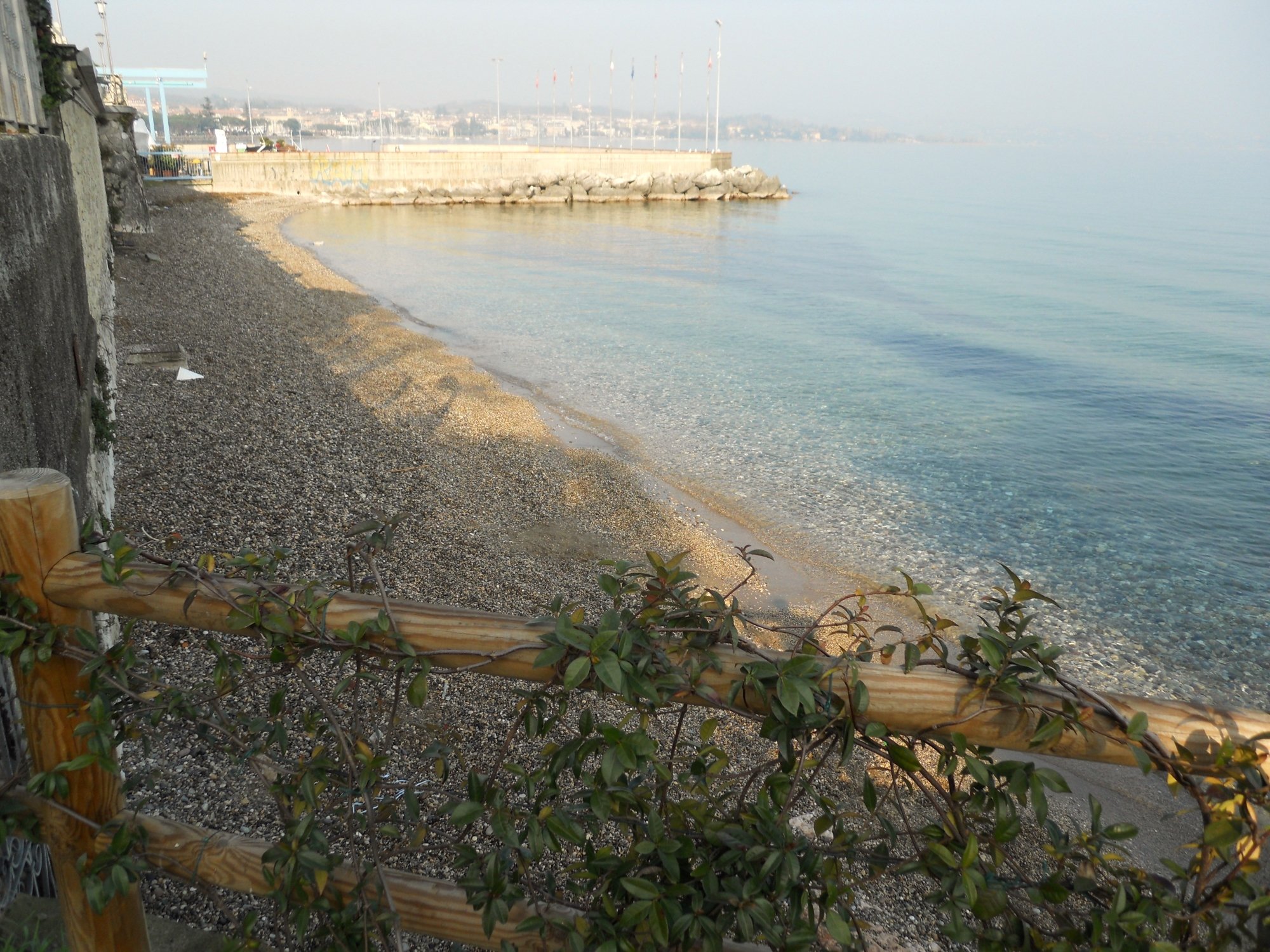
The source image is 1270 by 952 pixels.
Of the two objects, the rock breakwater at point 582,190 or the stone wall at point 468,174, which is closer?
the stone wall at point 468,174

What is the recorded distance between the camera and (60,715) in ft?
5.61

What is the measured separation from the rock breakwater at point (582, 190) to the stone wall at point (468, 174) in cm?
5

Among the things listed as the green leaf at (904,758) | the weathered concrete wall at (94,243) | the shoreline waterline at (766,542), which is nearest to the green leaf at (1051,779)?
the green leaf at (904,758)

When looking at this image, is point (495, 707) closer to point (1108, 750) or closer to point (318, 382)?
point (1108, 750)

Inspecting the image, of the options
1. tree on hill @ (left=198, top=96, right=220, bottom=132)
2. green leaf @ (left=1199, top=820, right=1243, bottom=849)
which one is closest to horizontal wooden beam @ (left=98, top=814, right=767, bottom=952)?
green leaf @ (left=1199, top=820, right=1243, bottom=849)

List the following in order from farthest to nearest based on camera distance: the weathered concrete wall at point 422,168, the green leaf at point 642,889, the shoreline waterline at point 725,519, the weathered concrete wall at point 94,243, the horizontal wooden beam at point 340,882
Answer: the weathered concrete wall at point 422,168, the shoreline waterline at point 725,519, the weathered concrete wall at point 94,243, the horizontal wooden beam at point 340,882, the green leaf at point 642,889

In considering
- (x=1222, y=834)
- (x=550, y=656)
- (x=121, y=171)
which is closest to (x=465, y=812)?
(x=550, y=656)

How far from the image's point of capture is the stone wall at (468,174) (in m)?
44.6

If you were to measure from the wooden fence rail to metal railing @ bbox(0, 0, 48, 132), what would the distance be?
2833 mm

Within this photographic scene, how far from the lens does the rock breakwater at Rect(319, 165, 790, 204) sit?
47.6 meters

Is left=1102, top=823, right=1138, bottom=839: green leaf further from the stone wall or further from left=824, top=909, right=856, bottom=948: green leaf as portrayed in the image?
the stone wall

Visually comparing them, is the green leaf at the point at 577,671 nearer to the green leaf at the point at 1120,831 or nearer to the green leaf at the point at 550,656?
the green leaf at the point at 550,656

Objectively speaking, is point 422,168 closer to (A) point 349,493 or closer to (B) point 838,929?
(A) point 349,493

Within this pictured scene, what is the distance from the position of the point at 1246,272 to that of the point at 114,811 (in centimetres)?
3788
